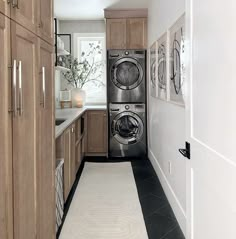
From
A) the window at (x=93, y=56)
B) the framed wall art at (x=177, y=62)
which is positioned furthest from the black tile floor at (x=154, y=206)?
the window at (x=93, y=56)

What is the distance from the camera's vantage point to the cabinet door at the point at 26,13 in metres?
1.47

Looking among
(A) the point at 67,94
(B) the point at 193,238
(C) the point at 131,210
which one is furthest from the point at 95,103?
(B) the point at 193,238

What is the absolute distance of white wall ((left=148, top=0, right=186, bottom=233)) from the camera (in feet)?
9.89

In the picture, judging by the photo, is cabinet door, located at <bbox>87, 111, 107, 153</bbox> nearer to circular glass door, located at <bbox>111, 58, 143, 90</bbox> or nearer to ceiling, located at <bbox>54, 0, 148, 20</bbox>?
circular glass door, located at <bbox>111, 58, 143, 90</bbox>

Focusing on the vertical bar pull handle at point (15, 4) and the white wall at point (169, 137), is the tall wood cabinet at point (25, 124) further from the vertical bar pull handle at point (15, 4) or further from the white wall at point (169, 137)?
the white wall at point (169, 137)

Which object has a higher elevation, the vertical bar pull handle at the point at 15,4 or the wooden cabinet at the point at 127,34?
the wooden cabinet at the point at 127,34

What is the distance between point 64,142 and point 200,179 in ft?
6.45

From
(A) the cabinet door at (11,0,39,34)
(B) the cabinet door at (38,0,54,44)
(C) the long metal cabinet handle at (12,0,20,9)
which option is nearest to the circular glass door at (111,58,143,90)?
(B) the cabinet door at (38,0,54,44)

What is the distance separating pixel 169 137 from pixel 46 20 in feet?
6.76

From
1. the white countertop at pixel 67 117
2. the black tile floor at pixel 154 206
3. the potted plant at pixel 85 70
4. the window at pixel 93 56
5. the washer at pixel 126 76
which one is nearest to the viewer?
the black tile floor at pixel 154 206

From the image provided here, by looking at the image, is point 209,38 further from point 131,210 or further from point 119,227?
point 131,210

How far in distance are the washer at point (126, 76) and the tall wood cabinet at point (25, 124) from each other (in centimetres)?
355

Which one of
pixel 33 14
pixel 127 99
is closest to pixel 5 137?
pixel 33 14

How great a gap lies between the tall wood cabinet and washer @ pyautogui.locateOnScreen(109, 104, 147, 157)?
3567 millimetres
